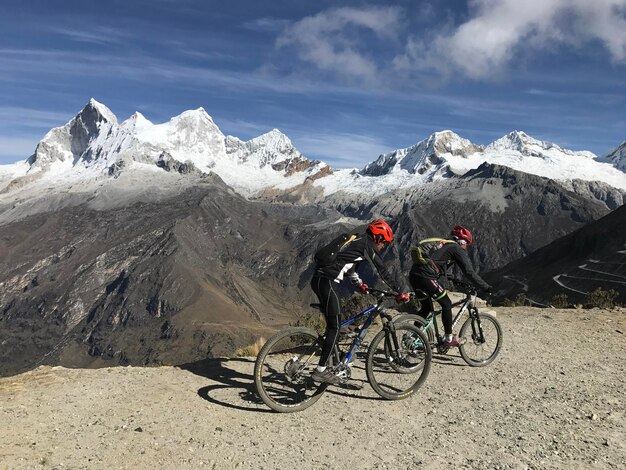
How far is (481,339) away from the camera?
13.7m

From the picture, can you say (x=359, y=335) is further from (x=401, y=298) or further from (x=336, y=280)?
(x=336, y=280)

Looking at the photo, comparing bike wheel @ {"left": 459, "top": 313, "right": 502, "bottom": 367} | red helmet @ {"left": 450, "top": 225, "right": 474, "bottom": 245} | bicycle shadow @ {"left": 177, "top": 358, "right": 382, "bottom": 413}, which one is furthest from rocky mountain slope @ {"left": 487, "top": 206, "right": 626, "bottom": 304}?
bicycle shadow @ {"left": 177, "top": 358, "right": 382, "bottom": 413}

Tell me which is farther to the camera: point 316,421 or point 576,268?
point 576,268

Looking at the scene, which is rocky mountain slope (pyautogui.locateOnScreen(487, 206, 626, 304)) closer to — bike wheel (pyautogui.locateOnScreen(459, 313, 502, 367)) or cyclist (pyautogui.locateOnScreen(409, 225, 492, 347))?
bike wheel (pyautogui.locateOnScreen(459, 313, 502, 367))

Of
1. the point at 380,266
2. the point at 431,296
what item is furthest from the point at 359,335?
the point at 431,296

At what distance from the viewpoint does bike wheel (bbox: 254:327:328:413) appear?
9859 mm

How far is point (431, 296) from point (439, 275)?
0.61m

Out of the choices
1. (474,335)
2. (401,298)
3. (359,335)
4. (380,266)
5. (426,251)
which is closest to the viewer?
(380,266)

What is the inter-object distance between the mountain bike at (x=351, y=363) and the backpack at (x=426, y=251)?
2.10 metres

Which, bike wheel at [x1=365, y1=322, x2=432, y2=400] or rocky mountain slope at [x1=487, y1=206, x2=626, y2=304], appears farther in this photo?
rocky mountain slope at [x1=487, y1=206, x2=626, y2=304]

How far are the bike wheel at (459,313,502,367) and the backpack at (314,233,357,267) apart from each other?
5.27 meters

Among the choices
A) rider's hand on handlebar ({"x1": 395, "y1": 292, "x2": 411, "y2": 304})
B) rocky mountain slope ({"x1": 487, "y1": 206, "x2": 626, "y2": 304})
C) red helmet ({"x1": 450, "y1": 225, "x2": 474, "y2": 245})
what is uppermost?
rocky mountain slope ({"x1": 487, "y1": 206, "x2": 626, "y2": 304})

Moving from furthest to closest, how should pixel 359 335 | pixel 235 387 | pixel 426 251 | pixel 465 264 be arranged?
pixel 465 264
pixel 426 251
pixel 235 387
pixel 359 335

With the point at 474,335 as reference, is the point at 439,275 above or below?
above
